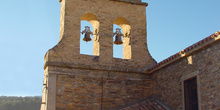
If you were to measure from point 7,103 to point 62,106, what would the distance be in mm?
18197

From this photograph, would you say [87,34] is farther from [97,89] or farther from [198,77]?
[198,77]

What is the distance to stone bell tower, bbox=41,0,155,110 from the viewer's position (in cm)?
1107

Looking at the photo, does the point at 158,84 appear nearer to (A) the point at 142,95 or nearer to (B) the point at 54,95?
(A) the point at 142,95

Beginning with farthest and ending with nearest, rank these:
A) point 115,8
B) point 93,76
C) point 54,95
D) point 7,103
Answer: point 7,103
point 115,8
point 93,76
point 54,95

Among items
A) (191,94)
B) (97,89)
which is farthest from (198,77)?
(97,89)

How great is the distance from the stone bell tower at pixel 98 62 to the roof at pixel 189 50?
0.74 m

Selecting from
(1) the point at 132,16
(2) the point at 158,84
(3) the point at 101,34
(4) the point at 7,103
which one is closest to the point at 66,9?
(3) the point at 101,34

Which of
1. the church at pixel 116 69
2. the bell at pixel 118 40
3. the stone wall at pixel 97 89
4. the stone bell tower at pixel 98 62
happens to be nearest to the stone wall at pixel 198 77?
the church at pixel 116 69

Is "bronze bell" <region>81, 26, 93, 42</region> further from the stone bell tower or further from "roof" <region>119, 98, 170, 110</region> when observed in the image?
"roof" <region>119, 98, 170, 110</region>

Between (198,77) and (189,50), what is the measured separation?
2.79ft

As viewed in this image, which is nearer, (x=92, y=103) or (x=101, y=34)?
(x=92, y=103)

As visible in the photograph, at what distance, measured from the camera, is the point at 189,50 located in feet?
32.9

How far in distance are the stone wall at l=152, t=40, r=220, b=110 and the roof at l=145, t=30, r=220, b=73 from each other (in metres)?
0.12

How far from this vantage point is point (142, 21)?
13.0 metres
